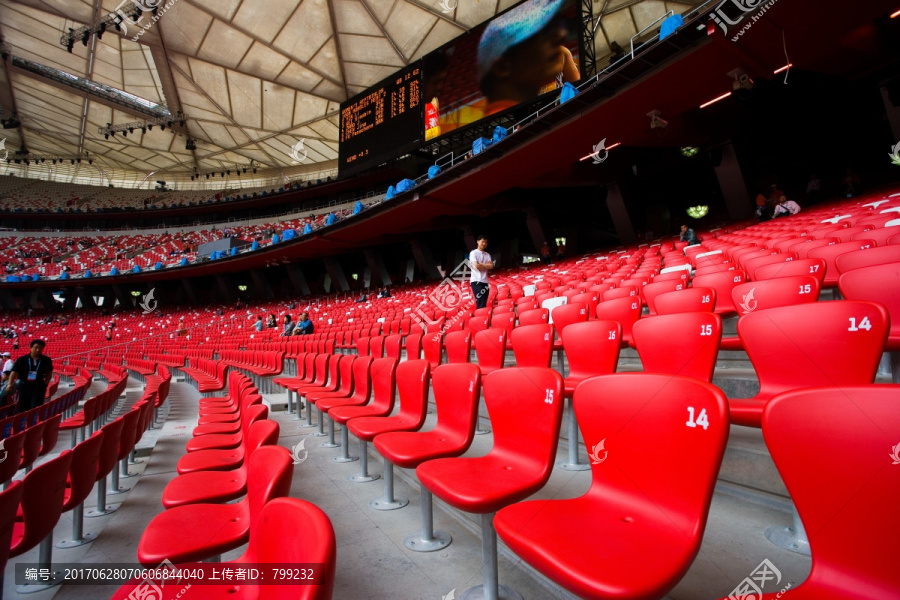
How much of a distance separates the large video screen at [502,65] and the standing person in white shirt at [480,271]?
8.47m

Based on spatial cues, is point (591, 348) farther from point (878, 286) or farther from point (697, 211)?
point (697, 211)

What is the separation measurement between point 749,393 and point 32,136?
50228 mm

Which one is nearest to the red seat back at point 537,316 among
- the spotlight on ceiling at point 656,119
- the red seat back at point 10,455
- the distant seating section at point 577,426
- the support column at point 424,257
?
the distant seating section at point 577,426

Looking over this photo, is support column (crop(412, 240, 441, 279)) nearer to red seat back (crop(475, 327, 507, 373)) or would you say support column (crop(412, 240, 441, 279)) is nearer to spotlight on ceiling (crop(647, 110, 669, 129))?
spotlight on ceiling (crop(647, 110, 669, 129))

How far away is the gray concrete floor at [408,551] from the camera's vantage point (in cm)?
134

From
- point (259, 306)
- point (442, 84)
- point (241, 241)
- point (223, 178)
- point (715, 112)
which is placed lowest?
point (259, 306)

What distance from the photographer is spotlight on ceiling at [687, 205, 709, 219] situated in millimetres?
15652

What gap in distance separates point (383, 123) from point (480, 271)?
41.4 feet

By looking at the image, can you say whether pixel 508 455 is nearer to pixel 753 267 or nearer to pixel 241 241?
pixel 753 267

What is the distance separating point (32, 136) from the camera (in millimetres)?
34188

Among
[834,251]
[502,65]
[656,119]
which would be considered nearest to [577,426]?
[834,251]

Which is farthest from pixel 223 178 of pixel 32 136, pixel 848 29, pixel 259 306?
pixel 848 29

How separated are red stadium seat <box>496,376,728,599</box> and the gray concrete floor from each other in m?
0.13

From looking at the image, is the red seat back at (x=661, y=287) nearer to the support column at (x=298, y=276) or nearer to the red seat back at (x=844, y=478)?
the red seat back at (x=844, y=478)
